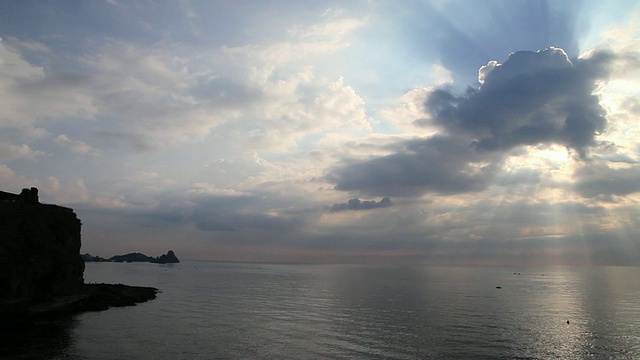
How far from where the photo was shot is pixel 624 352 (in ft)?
192

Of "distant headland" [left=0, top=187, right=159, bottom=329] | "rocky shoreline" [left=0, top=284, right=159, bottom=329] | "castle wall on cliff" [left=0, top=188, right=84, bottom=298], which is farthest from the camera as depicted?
"castle wall on cliff" [left=0, top=188, right=84, bottom=298]

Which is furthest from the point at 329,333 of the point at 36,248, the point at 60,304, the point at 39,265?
the point at 36,248

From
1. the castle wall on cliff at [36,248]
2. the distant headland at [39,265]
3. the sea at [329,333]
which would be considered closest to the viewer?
the sea at [329,333]

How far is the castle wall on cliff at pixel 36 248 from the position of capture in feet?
242

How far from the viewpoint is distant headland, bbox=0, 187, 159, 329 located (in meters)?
72.2

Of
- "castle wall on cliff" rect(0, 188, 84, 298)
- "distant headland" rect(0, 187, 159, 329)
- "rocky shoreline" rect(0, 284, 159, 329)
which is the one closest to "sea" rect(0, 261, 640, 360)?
"rocky shoreline" rect(0, 284, 159, 329)

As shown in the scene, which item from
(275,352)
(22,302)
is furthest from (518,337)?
(22,302)

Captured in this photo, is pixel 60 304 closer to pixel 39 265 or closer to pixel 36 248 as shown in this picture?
pixel 39 265

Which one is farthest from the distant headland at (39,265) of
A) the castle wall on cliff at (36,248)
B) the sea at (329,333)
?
the sea at (329,333)

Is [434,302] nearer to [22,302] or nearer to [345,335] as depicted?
[345,335]

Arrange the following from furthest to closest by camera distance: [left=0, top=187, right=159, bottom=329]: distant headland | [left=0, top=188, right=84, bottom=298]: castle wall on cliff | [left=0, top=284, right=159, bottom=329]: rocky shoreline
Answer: [left=0, top=188, right=84, bottom=298]: castle wall on cliff, [left=0, top=187, right=159, bottom=329]: distant headland, [left=0, top=284, right=159, bottom=329]: rocky shoreline

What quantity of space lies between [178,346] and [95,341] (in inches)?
500

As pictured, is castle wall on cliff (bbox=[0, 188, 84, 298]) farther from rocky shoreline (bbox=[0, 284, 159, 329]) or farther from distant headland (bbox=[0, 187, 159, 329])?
rocky shoreline (bbox=[0, 284, 159, 329])

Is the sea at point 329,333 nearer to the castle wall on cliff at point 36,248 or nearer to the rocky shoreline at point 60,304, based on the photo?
the rocky shoreline at point 60,304
